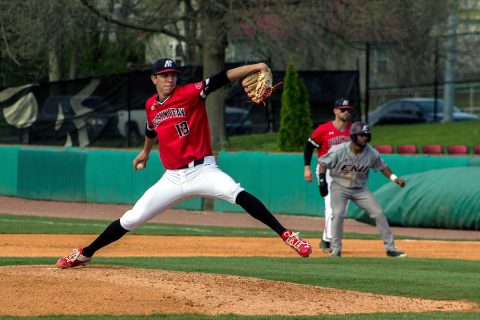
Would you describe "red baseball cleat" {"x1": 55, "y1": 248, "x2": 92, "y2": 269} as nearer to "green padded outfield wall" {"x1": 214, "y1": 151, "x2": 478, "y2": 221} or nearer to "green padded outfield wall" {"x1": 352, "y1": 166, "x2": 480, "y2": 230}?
"green padded outfield wall" {"x1": 352, "y1": 166, "x2": 480, "y2": 230}

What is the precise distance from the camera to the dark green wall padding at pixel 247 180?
1873 cm

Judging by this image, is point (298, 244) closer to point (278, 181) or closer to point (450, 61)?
point (278, 181)

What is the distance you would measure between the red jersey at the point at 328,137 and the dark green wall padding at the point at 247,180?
4.73 m

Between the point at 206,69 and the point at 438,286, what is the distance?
721 inches

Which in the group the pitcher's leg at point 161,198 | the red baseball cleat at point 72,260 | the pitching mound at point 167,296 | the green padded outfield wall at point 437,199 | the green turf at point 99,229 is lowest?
the green turf at point 99,229

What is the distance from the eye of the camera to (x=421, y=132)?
32.8 m

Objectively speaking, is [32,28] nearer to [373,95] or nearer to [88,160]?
[88,160]

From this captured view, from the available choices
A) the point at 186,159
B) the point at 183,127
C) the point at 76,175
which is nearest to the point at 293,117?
the point at 76,175

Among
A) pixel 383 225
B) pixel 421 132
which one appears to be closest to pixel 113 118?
pixel 421 132

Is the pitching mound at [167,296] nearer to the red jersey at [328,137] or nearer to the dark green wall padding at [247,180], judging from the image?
the red jersey at [328,137]

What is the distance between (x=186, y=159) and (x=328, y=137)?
5410 millimetres

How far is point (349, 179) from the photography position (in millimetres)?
13188

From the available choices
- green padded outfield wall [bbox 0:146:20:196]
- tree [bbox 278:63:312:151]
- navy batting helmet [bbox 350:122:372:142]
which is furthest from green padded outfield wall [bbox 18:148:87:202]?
navy batting helmet [bbox 350:122:372:142]

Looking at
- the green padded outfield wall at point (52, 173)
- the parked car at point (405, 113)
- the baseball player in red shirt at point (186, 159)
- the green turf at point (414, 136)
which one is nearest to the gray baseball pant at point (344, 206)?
the baseball player in red shirt at point (186, 159)
